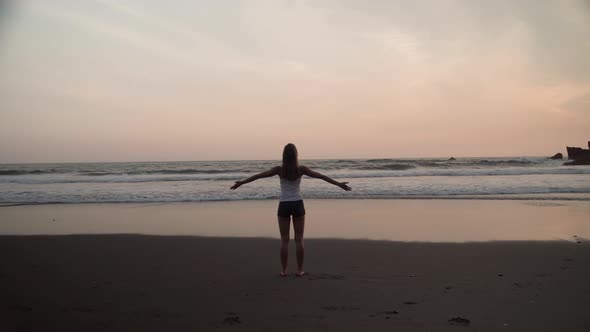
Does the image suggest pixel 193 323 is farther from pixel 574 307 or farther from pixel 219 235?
pixel 219 235

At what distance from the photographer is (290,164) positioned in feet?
18.5

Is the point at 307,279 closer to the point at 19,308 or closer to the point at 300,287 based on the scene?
the point at 300,287

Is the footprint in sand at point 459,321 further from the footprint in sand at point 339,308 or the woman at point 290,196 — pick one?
the woman at point 290,196

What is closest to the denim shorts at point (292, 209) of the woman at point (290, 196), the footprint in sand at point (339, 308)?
the woman at point (290, 196)

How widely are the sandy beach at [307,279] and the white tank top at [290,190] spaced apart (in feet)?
3.69

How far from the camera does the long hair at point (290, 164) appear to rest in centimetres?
560

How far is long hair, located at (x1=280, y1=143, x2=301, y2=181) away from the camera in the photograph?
5598 millimetres

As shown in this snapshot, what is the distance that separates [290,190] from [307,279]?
1.25 metres

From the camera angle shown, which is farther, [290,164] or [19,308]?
[290,164]

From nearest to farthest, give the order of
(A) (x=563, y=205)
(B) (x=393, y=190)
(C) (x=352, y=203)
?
(A) (x=563, y=205), (C) (x=352, y=203), (B) (x=393, y=190)

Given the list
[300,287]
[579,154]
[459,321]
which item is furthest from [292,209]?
[579,154]

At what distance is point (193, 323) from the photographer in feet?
12.8

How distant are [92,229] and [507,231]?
999 cm

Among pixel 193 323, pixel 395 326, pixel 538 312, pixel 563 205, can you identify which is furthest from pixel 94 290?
pixel 563 205
